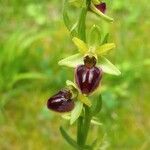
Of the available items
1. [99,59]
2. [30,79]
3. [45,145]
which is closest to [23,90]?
[30,79]

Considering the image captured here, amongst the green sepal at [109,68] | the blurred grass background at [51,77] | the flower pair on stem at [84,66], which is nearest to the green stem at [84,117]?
the flower pair on stem at [84,66]

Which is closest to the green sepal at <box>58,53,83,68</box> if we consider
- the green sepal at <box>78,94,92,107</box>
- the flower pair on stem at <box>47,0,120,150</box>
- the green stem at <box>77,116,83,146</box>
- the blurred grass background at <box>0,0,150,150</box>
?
the flower pair on stem at <box>47,0,120,150</box>

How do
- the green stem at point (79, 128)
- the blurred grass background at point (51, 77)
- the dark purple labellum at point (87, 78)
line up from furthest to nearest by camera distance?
the blurred grass background at point (51, 77)
the green stem at point (79, 128)
the dark purple labellum at point (87, 78)

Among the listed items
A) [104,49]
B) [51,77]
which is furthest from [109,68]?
[51,77]

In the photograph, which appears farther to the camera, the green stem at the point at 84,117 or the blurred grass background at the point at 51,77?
the blurred grass background at the point at 51,77

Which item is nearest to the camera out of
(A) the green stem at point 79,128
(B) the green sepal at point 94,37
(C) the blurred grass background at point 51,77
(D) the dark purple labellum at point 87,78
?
(D) the dark purple labellum at point 87,78

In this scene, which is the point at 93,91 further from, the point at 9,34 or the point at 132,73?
the point at 9,34

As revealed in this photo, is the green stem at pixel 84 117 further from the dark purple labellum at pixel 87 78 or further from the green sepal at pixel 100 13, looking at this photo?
the dark purple labellum at pixel 87 78
